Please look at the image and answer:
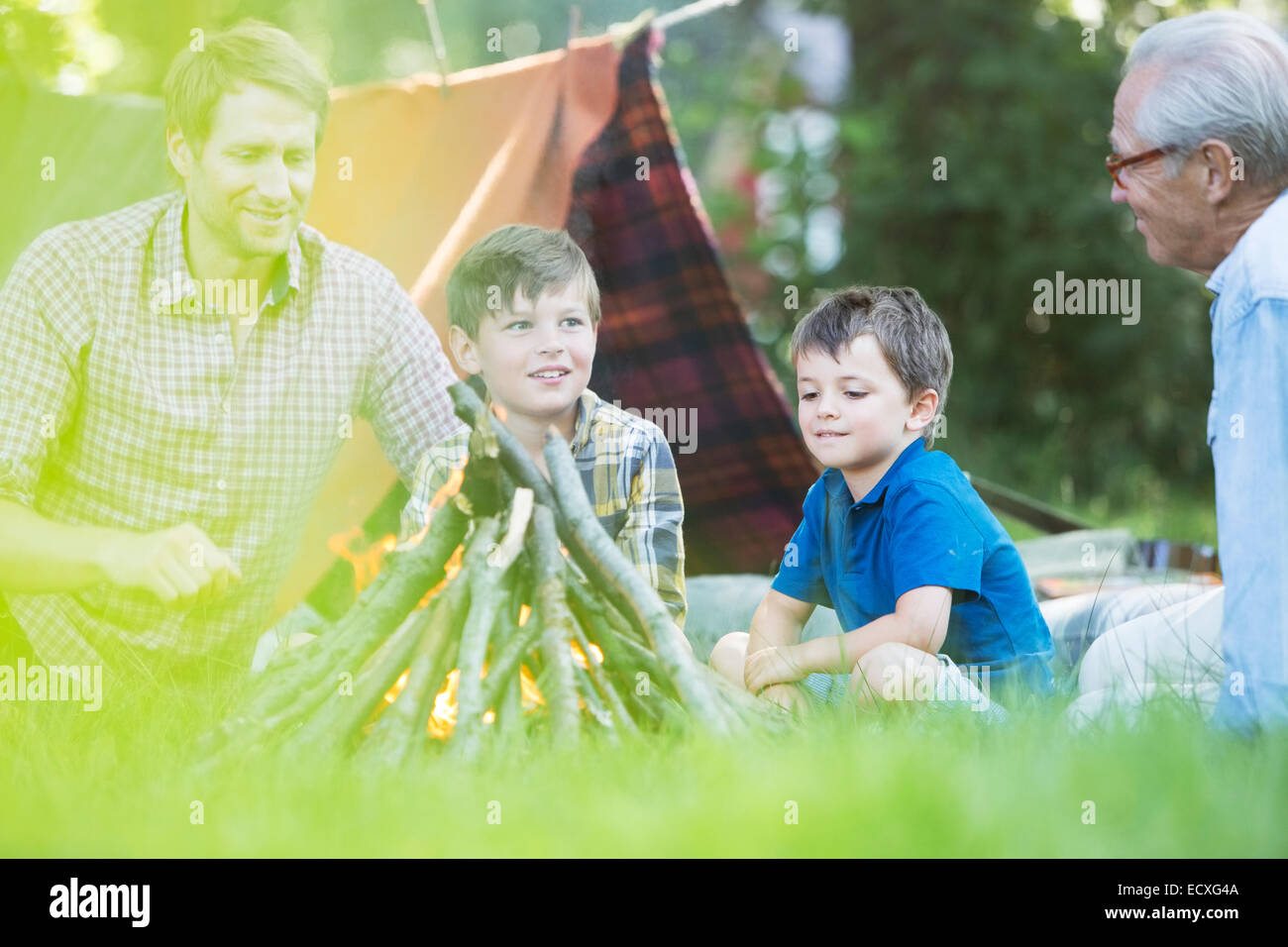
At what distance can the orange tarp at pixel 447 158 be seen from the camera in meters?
2.72

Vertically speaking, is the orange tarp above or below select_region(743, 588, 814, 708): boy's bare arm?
above

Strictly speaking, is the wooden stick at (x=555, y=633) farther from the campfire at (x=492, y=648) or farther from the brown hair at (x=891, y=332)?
the brown hair at (x=891, y=332)

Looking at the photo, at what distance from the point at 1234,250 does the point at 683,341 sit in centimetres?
160

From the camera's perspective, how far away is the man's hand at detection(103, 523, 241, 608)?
6.59 feet

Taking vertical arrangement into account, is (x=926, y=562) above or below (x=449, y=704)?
above

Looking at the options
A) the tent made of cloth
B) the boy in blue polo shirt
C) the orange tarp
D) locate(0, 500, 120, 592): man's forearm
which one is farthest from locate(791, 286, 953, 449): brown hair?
locate(0, 500, 120, 592): man's forearm

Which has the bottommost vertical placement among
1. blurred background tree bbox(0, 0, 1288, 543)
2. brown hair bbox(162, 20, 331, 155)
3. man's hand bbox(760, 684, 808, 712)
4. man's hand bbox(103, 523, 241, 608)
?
man's hand bbox(760, 684, 808, 712)

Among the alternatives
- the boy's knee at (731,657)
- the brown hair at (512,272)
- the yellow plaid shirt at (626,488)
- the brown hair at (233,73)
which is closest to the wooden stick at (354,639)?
the yellow plaid shirt at (626,488)

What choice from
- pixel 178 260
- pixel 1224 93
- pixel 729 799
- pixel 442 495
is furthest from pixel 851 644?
pixel 178 260

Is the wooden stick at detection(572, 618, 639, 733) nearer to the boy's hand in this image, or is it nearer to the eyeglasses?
the boy's hand

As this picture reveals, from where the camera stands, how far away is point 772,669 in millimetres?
1998

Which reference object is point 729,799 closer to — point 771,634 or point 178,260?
point 771,634

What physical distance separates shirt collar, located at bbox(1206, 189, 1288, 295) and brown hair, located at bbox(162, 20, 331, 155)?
1.48 meters
